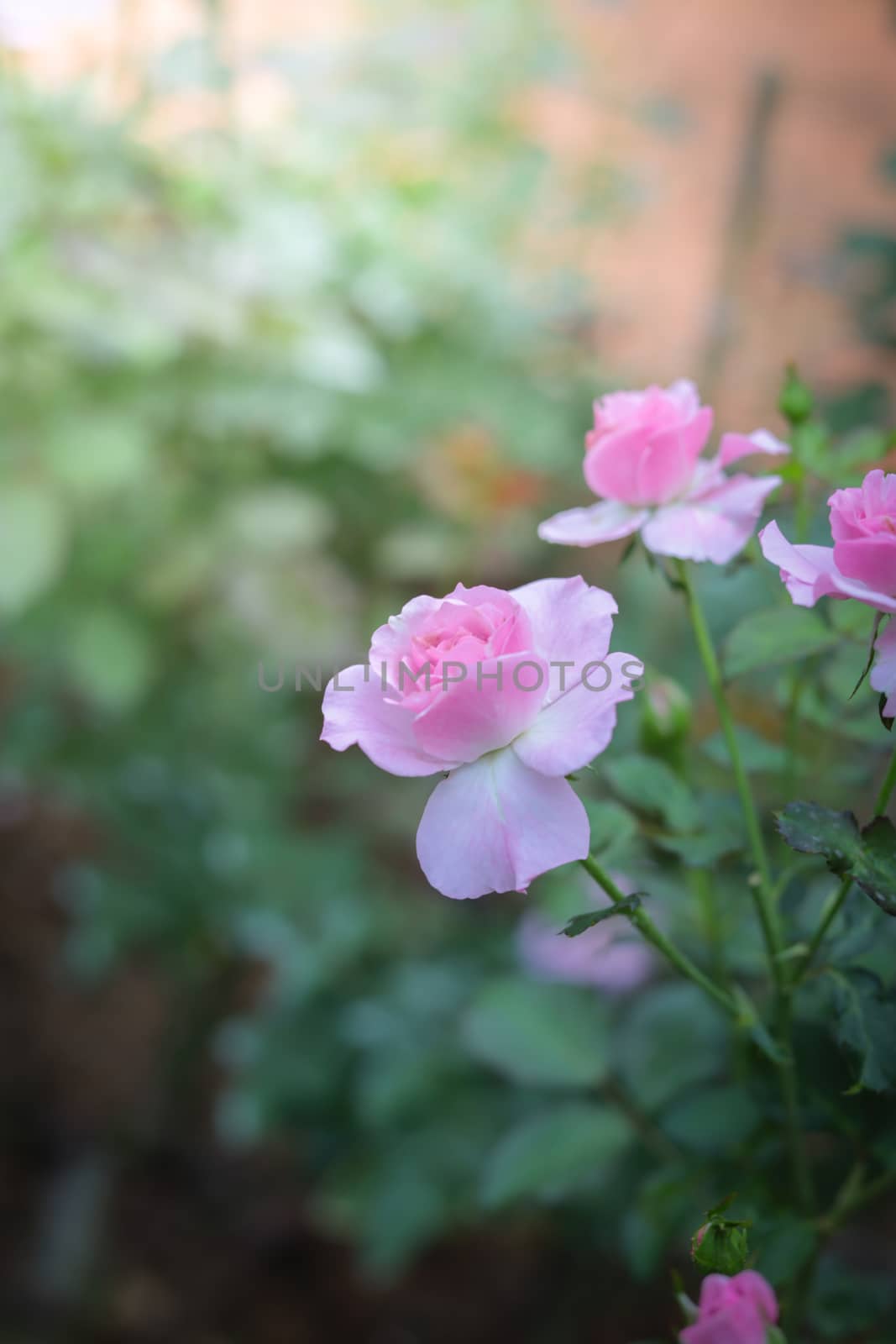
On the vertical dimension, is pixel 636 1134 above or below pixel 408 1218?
above

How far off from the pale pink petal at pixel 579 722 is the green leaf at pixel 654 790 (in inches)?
3.4

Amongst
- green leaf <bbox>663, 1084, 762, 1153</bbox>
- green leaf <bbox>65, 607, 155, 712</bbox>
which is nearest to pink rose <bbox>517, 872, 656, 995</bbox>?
green leaf <bbox>663, 1084, 762, 1153</bbox>

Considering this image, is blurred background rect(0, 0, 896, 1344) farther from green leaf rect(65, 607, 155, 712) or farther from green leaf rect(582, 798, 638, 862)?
green leaf rect(582, 798, 638, 862)

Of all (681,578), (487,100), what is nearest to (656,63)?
(487,100)

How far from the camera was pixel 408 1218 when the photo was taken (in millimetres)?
707

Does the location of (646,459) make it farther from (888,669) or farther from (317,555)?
(317,555)

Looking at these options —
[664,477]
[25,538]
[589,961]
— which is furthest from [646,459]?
[25,538]

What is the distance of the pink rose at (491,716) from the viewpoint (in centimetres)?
25

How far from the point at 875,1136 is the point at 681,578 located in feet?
0.59

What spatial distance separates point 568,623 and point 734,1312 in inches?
6.7

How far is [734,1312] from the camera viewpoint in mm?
255

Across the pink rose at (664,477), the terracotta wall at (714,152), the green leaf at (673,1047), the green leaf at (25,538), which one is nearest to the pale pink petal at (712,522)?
the pink rose at (664,477)

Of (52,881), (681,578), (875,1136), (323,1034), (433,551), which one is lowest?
(52,881)

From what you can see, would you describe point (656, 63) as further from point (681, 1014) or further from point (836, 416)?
point (681, 1014)
